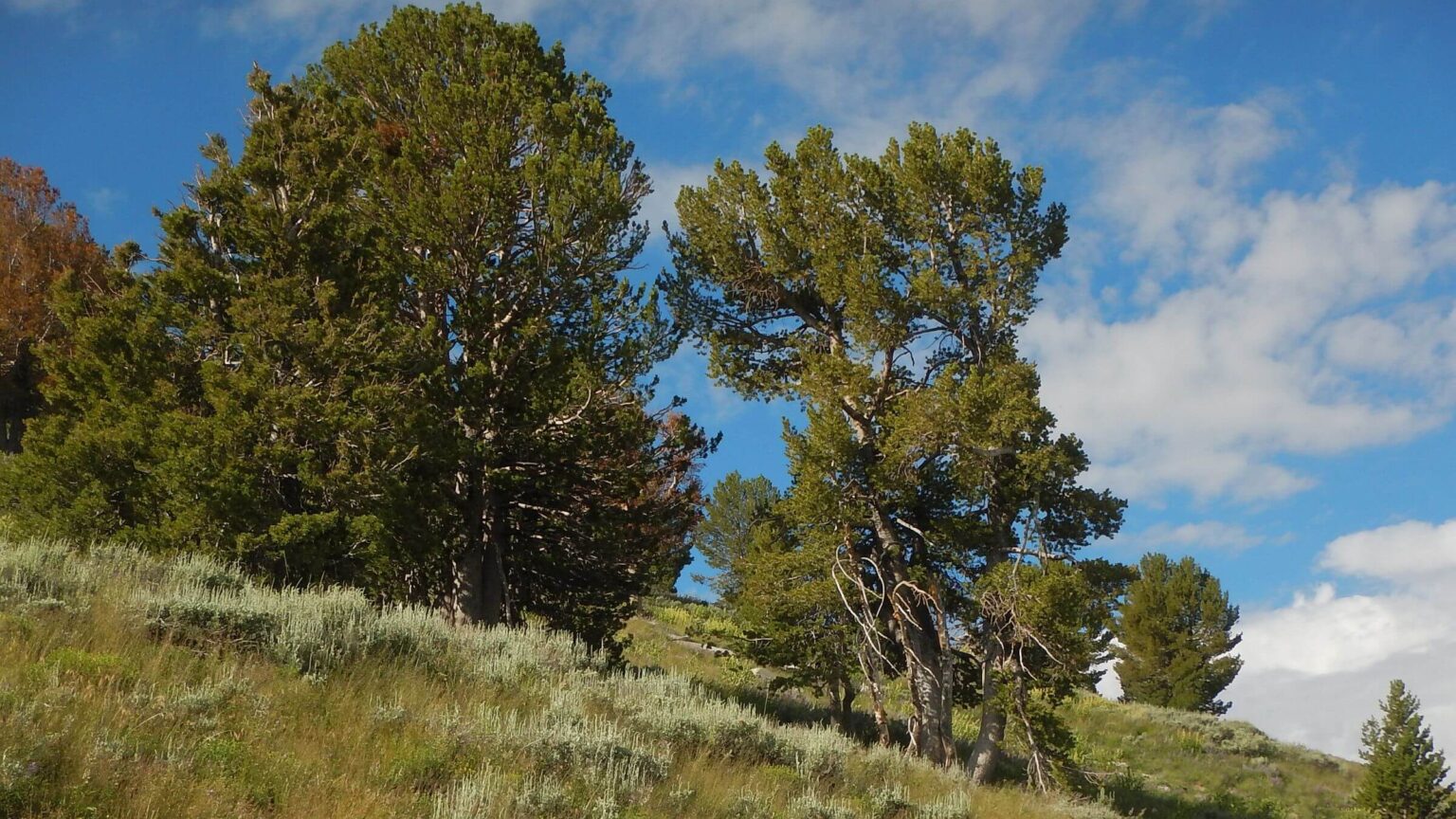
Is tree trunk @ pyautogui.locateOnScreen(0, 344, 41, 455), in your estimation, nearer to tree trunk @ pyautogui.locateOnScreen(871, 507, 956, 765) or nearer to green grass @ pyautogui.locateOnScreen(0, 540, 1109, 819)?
green grass @ pyautogui.locateOnScreen(0, 540, 1109, 819)

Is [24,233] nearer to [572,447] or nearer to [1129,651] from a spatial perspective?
[572,447]

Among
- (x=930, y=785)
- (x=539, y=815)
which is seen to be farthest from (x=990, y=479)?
(x=539, y=815)

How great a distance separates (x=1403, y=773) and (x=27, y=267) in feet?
137

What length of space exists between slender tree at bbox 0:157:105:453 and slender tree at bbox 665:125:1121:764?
19.4 metres

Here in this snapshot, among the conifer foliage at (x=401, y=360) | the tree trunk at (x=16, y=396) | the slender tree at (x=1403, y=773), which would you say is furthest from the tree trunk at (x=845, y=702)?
the tree trunk at (x=16, y=396)

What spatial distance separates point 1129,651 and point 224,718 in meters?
46.6

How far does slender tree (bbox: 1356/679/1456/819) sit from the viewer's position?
80.9 ft

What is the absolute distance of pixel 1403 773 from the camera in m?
24.9

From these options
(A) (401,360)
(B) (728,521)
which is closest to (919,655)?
(A) (401,360)

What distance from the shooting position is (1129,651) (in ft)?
148

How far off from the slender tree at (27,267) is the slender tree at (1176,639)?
145ft

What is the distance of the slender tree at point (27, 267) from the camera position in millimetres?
26656

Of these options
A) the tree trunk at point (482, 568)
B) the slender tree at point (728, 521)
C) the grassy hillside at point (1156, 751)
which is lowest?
the grassy hillside at point (1156, 751)

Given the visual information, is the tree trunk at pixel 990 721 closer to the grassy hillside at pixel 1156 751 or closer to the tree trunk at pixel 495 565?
the grassy hillside at pixel 1156 751
